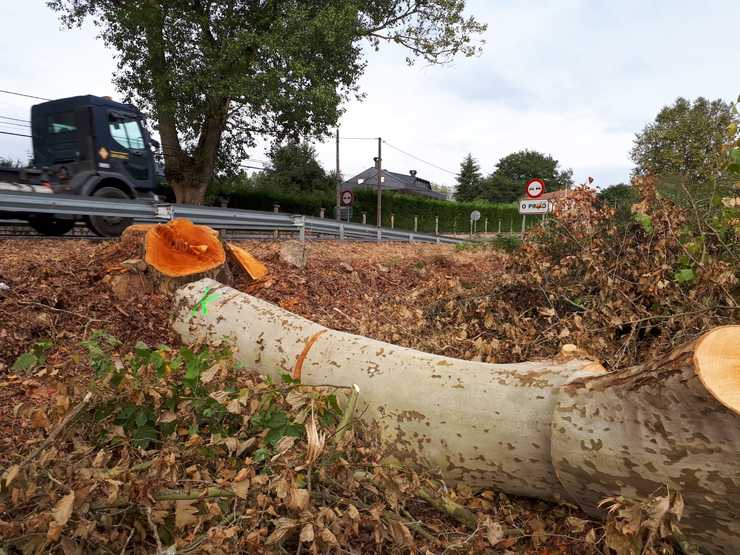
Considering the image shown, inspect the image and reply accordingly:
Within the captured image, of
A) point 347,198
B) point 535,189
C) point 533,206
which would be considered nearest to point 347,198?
point 347,198

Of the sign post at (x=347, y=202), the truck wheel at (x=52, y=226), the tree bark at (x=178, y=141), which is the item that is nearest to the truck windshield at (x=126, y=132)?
the truck wheel at (x=52, y=226)

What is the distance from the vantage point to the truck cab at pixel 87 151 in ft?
28.9

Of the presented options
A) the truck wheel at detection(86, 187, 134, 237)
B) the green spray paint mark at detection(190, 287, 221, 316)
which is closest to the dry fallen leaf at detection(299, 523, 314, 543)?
the green spray paint mark at detection(190, 287, 221, 316)

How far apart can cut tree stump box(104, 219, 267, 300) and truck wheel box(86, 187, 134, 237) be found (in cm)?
512

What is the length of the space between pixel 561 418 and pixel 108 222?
30.2 feet

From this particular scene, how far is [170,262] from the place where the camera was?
151 inches

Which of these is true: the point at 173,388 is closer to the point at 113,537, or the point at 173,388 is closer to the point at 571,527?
the point at 113,537

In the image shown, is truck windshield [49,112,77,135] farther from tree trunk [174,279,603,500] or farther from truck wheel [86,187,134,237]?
tree trunk [174,279,603,500]

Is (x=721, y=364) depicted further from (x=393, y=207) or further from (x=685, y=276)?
(x=393, y=207)

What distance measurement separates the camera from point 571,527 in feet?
5.42

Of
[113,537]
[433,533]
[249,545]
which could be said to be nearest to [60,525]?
[113,537]

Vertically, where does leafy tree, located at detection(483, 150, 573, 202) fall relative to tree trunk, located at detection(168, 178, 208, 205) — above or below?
above

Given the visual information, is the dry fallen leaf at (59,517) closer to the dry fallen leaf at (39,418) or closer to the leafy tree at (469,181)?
the dry fallen leaf at (39,418)

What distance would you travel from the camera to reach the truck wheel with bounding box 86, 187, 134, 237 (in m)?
8.57
